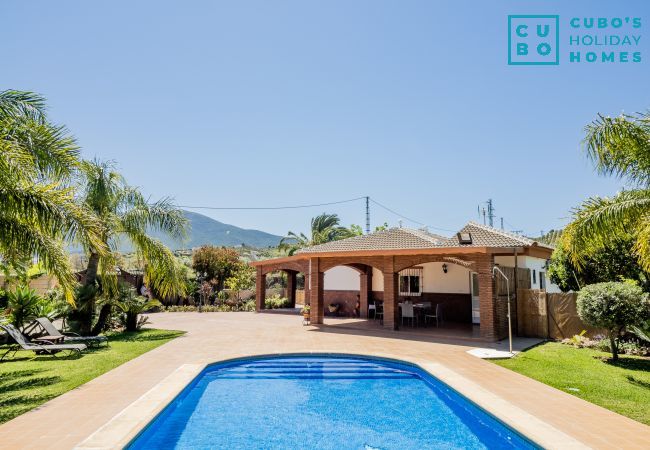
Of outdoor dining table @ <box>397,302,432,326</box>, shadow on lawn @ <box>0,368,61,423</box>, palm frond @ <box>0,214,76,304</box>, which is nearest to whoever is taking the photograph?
shadow on lawn @ <box>0,368,61,423</box>

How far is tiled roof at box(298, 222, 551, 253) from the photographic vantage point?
15.0 m

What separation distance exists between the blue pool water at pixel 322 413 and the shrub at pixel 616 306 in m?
4.65

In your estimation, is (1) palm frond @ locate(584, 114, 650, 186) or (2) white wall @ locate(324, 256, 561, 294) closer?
(1) palm frond @ locate(584, 114, 650, 186)

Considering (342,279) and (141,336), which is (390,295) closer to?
(342,279)

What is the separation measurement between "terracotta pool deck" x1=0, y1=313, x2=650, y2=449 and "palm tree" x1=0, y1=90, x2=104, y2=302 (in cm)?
247

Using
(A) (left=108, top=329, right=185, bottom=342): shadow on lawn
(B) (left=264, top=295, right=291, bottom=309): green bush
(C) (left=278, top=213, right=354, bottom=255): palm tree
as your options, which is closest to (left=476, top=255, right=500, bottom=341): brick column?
(A) (left=108, top=329, right=185, bottom=342): shadow on lawn

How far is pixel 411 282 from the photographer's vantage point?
21.4m

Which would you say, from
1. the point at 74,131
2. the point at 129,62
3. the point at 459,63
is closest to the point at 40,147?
the point at 74,131

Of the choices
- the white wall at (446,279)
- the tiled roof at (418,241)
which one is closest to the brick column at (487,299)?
the tiled roof at (418,241)

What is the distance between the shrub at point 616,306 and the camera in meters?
9.94

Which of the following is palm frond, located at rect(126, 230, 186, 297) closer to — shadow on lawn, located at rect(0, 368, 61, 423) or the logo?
shadow on lawn, located at rect(0, 368, 61, 423)

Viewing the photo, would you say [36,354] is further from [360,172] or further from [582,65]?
[360,172]

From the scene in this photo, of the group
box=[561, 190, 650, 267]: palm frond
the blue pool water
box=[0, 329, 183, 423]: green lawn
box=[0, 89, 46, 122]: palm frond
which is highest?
box=[0, 89, 46, 122]: palm frond

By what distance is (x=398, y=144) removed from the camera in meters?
23.3
